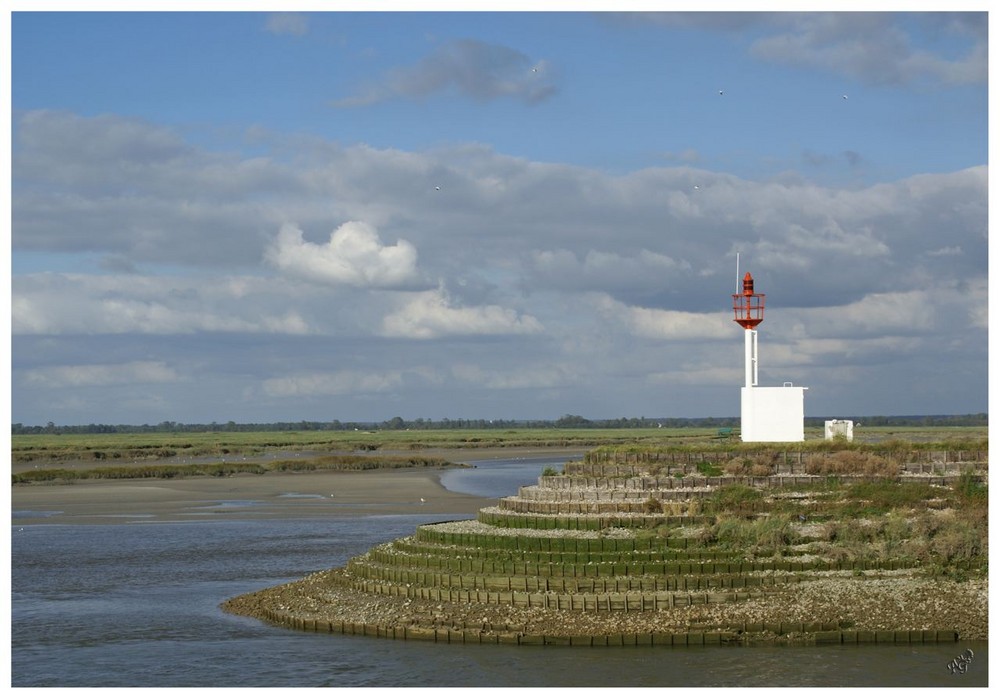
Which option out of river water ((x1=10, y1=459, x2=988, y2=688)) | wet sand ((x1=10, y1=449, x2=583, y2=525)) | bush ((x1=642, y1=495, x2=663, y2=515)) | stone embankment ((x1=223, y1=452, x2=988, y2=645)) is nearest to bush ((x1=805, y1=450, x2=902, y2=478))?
stone embankment ((x1=223, y1=452, x2=988, y2=645))

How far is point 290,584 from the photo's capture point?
40.1 m

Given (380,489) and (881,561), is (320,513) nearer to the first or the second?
(380,489)

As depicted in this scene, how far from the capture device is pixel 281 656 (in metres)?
31.2

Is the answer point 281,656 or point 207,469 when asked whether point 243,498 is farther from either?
point 281,656

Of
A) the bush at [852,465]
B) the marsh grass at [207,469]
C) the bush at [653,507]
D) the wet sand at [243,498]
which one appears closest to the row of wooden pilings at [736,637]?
the bush at [653,507]

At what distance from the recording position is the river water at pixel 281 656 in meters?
28.3

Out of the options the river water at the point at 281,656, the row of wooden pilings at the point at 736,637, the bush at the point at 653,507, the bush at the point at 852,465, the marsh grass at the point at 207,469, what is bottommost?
Answer: the river water at the point at 281,656

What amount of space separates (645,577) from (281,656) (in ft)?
31.0

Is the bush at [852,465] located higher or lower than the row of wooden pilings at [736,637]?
higher

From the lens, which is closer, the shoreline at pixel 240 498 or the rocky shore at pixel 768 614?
the rocky shore at pixel 768 614

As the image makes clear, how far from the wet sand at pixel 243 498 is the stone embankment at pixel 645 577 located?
84.1ft

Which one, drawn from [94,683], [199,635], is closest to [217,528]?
[199,635]

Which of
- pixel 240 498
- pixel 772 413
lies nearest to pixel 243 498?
pixel 240 498

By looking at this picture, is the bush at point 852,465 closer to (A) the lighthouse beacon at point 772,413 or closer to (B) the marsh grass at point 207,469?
(A) the lighthouse beacon at point 772,413
